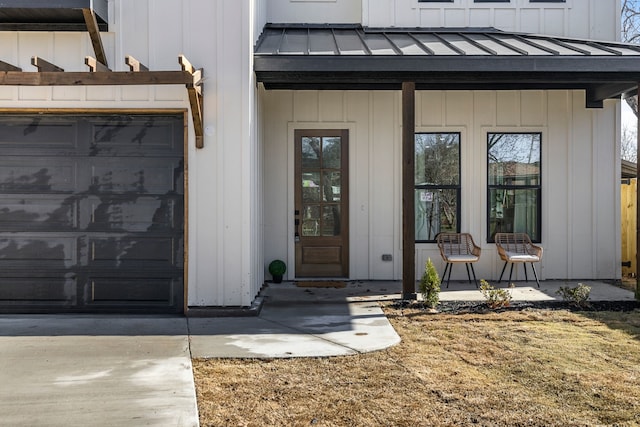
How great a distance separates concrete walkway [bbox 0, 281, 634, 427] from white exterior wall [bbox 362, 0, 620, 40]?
14.4 feet

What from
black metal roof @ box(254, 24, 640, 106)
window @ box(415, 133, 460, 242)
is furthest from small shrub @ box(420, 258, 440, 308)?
black metal roof @ box(254, 24, 640, 106)

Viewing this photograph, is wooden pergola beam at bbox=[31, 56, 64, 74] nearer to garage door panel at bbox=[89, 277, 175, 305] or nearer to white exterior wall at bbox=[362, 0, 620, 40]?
garage door panel at bbox=[89, 277, 175, 305]

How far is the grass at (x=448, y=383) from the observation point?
11.4 feet

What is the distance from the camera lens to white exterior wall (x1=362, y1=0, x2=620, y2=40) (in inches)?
356

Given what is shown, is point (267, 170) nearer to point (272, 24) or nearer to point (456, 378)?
point (272, 24)

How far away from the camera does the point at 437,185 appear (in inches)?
353

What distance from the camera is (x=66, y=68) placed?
6496 millimetres

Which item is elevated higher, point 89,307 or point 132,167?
point 132,167

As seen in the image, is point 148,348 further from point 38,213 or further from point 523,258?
point 523,258

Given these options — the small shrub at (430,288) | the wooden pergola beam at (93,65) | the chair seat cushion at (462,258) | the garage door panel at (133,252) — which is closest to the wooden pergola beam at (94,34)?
the wooden pergola beam at (93,65)

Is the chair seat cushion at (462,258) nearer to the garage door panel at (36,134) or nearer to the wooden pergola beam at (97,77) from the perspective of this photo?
the wooden pergola beam at (97,77)

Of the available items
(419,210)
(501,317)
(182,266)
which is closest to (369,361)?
(501,317)

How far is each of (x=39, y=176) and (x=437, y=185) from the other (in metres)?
5.86

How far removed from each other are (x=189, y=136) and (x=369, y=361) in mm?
3434
